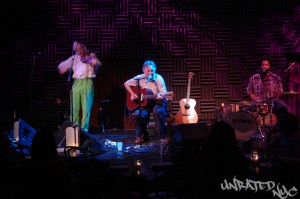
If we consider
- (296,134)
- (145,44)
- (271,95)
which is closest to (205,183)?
(296,134)

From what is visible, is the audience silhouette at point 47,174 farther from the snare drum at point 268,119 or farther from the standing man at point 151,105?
the snare drum at point 268,119

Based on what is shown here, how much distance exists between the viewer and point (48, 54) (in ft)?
37.0

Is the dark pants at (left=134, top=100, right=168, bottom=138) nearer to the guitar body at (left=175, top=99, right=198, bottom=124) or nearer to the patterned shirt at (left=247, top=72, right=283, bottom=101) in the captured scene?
the guitar body at (left=175, top=99, right=198, bottom=124)

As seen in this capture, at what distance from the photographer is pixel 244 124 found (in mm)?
7965

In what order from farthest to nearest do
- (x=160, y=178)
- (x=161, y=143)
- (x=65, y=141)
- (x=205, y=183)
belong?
(x=161, y=143) < (x=65, y=141) < (x=160, y=178) < (x=205, y=183)

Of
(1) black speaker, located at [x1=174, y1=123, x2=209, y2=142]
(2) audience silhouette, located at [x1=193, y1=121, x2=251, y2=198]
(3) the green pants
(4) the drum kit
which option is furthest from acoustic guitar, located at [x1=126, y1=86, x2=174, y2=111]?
(2) audience silhouette, located at [x1=193, y1=121, x2=251, y2=198]

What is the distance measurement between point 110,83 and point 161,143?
3.33m

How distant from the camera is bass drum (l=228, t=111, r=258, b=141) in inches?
309

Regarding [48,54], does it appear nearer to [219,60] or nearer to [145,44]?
[145,44]

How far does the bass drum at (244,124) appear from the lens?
25.8ft

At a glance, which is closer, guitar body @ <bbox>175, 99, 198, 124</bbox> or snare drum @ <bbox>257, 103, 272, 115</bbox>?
snare drum @ <bbox>257, 103, 272, 115</bbox>

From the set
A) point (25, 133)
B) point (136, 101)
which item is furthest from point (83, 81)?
point (25, 133)

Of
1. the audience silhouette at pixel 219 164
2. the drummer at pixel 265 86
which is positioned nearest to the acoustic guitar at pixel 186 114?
the drummer at pixel 265 86

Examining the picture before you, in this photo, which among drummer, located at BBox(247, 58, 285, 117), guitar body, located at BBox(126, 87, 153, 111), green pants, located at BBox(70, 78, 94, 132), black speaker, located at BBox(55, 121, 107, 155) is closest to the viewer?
black speaker, located at BBox(55, 121, 107, 155)
